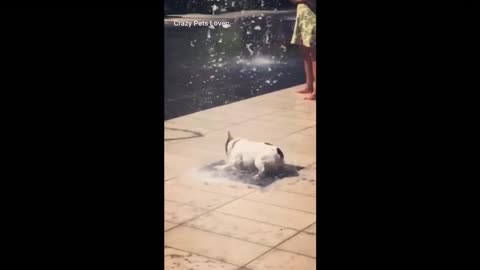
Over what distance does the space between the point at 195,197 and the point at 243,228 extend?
51 centimetres

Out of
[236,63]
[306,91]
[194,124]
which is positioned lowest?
[194,124]

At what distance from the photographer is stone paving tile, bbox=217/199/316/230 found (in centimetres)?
324

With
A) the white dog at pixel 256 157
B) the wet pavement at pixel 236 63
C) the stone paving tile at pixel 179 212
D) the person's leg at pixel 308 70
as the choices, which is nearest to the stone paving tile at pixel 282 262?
the stone paving tile at pixel 179 212

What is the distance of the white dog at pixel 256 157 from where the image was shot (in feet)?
12.8

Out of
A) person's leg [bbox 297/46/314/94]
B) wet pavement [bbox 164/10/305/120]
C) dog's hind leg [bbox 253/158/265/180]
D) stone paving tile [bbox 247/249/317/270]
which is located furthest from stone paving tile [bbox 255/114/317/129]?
stone paving tile [bbox 247/249/317/270]

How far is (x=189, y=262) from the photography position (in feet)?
9.27

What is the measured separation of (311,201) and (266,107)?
7.41 ft

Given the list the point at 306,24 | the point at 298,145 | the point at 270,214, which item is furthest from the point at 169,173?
the point at 306,24

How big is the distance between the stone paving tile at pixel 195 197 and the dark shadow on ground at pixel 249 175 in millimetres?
265

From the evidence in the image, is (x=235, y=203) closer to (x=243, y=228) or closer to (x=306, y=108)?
(x=243, y=228)

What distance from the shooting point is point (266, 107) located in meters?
5.75

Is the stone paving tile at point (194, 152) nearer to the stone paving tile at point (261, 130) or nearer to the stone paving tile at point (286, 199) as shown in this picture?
the stone paving tile at point (261, 130)
